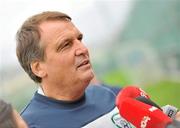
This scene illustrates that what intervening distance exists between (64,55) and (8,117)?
544 millimetres

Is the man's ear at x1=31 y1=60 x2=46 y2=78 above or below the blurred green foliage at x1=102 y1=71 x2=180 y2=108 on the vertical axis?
above

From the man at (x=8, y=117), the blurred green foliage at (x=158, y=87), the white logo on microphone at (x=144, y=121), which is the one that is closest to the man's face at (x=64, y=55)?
the white logo on microphone at (x=144, y=121)

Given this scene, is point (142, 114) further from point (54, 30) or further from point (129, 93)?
point (54, 30)

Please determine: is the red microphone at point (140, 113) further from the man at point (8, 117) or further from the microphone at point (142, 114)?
the man at point (8, 117)

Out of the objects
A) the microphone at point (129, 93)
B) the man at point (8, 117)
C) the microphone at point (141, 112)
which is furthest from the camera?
the microphone at point (129, 93)

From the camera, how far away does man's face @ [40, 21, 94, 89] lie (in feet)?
4.85

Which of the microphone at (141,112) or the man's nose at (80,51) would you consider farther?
the man's nose at (80,51)

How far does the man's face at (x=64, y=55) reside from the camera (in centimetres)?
148

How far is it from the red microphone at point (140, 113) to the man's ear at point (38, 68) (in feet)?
1.15

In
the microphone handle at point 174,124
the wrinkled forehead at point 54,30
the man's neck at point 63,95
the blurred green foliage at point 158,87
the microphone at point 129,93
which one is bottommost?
the blurred green foliage at point 158,87

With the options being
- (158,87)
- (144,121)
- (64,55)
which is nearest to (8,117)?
(144,121)

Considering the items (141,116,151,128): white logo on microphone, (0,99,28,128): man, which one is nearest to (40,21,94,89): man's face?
(141,116,151,128): white logo on microphone

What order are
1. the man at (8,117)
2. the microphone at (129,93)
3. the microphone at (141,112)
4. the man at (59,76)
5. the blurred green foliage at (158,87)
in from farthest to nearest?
the blurred green foliage at (158,87)
the man at (59,76)
the microphone at (129,93)
the microphone at (141,112)
the man at (8,117)

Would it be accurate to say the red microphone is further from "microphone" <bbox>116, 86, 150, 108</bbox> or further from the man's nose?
the man's nose
